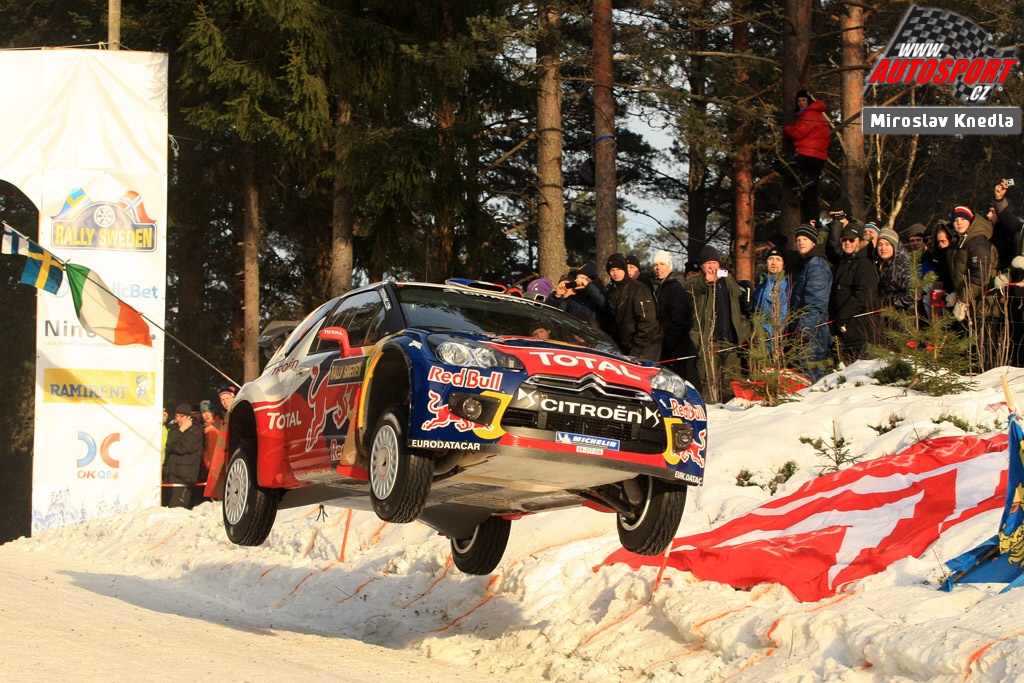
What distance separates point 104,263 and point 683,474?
13294 mm

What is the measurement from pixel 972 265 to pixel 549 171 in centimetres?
995

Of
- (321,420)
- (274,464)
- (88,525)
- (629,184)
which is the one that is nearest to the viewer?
(321,420)

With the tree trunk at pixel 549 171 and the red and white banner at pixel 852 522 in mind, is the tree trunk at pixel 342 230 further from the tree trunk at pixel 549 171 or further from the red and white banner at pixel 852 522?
the red and white banner at pixel 852 522

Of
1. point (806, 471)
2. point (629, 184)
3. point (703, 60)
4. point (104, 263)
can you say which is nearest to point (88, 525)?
point (104, 263)

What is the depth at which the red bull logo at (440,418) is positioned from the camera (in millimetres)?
7520

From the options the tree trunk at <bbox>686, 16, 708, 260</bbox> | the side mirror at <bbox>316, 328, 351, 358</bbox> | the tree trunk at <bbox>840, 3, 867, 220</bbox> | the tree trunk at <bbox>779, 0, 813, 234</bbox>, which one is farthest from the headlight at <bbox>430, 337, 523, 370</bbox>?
the tree trunk at <bbox>840, 3, 867, 220</bbox>

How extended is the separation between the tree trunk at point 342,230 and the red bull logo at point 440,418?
42.6 feet

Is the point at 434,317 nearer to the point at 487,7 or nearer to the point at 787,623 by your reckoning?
the point at 787,623

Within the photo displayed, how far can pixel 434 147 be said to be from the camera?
19469mm

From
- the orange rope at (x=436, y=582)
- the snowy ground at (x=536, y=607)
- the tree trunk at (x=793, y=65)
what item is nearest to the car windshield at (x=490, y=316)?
the snowy ground at (x=536, y=607)

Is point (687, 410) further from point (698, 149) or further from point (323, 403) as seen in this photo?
point (698, 149)

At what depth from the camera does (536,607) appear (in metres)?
10.9

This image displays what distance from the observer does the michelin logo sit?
7570mm

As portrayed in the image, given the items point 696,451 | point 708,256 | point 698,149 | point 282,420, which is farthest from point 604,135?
point 696,451
